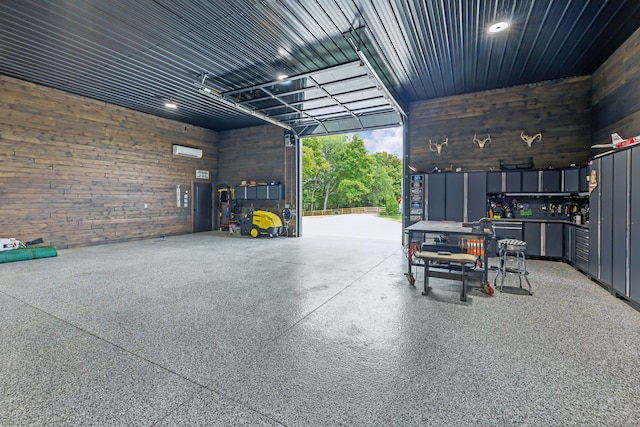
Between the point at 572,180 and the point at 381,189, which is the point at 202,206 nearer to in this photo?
the point at 572,180

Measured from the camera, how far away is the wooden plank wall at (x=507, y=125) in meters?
6.21

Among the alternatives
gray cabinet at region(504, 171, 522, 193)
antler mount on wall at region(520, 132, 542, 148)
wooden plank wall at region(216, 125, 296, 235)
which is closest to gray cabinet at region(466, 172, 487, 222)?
gray cabinet at region(504, 171, 522, 193)

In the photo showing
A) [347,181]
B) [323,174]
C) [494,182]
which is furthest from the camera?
[323,174]

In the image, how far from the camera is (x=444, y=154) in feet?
24.4

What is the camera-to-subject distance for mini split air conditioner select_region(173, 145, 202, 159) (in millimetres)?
9627

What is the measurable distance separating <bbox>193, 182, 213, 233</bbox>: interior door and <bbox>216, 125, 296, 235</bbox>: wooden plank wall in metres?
0.64

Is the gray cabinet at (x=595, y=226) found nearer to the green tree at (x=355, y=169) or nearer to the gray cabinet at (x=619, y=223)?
the gray cabinet at (x=619, y=223)

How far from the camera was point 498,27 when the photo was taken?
440cm

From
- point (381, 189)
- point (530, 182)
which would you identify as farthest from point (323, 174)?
point (530, 182)

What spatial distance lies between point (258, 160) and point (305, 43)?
19.4ft

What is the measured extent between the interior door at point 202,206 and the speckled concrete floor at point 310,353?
6.11 metres

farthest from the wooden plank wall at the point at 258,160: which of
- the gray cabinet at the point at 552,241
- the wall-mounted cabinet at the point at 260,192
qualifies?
the gray cabinet at the point at 552,241

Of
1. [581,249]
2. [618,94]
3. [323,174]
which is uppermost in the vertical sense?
[323,174]

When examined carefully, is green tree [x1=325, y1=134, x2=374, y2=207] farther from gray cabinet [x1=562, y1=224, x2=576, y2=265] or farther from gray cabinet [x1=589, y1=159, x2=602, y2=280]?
gray cabinet [x1=589, y1=159, x2=602, y2=280]
